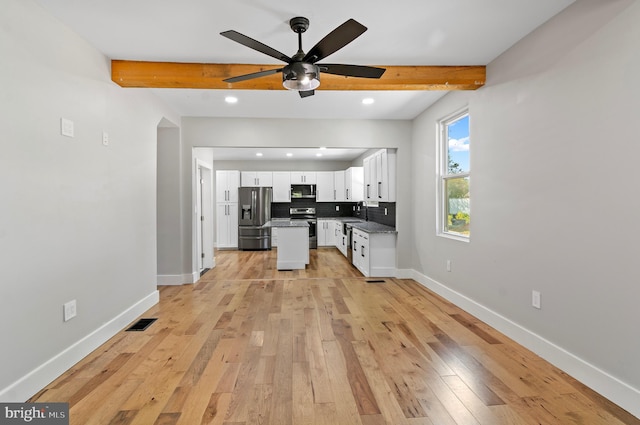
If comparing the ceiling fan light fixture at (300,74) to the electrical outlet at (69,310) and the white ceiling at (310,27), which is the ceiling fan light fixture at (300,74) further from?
the electrical outlet at (69,310)

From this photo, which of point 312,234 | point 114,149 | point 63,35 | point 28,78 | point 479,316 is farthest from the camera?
point 312,234

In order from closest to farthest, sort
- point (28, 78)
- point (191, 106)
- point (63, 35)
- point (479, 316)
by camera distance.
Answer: point (28, 78) → point (63, 35) → point (479, 316) → point (191, 106)

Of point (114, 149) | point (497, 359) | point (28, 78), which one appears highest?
point (28, 78)

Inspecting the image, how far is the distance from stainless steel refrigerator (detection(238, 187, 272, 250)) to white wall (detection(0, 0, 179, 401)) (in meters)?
5.28

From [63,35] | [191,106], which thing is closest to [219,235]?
[191,106]

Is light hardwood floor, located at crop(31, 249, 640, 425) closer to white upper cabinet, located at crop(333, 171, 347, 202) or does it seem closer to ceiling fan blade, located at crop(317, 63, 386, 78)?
ceiling fan blade, located at crop(317, 63, 386, 78)

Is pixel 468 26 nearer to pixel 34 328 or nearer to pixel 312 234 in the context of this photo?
pixel 34 328

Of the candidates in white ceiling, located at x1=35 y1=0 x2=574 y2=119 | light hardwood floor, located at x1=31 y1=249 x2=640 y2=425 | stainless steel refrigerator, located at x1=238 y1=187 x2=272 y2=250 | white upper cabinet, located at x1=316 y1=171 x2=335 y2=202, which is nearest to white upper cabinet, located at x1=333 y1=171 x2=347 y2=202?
white upper cabinet, located at x1=316 y1=171 x2=335 y2=202

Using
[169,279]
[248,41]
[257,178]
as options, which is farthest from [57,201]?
[257,178]

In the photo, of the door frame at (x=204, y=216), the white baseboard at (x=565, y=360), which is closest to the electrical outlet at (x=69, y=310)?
the door frame at (x=204, y=216)

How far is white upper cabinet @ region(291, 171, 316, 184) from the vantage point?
9188 millimetres

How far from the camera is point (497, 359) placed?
2516 millimetres

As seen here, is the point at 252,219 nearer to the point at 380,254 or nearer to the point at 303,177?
the point at 303,177

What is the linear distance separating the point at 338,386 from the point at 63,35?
3229mm
